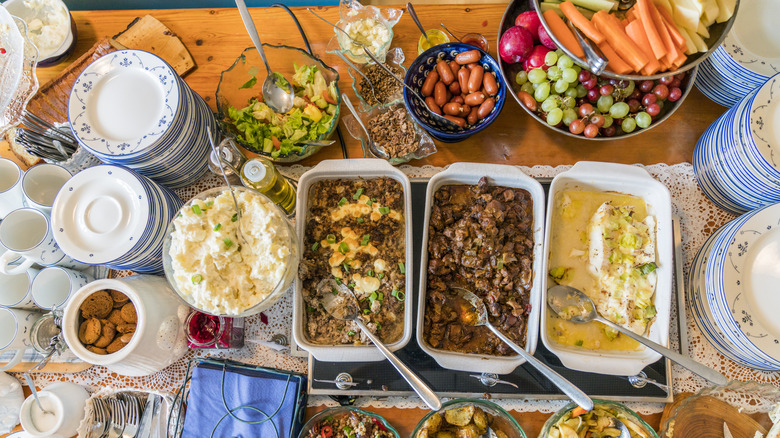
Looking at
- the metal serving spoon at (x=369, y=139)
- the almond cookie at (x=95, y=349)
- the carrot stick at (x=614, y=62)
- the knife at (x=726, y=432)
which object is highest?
the metal serving spoon at (x=369, y=139)

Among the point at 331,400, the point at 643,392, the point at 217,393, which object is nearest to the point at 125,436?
the point at 217,393

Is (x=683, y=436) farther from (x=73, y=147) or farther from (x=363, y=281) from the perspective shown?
(x=73, y=147)

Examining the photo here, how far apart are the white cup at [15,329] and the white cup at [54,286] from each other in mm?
105

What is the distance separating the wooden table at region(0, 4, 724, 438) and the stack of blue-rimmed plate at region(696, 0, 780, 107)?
0.16 metres

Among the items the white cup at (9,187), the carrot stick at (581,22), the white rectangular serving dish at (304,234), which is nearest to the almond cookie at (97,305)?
the white cup at (9,187)

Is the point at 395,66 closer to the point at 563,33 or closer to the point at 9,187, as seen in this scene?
the point at 563,33

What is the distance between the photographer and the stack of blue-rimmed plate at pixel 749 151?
1.74m

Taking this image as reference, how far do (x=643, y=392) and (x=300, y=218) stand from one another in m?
1.63

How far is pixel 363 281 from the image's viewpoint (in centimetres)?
186

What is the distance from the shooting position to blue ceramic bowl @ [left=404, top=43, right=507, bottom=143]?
1950 mm

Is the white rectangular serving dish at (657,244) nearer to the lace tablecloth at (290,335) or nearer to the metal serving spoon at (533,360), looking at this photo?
the metal serving spoon at (533,360)

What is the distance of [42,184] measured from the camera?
1.98 metres

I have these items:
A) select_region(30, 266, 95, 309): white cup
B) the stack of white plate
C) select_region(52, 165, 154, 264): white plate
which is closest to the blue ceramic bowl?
the stack of white plate

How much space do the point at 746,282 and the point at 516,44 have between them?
1363 millimetres
